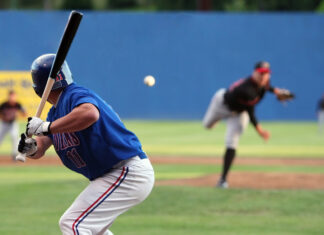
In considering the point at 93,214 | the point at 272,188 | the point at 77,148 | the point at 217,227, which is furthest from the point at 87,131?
the point at 272,188

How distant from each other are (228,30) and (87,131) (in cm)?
3102

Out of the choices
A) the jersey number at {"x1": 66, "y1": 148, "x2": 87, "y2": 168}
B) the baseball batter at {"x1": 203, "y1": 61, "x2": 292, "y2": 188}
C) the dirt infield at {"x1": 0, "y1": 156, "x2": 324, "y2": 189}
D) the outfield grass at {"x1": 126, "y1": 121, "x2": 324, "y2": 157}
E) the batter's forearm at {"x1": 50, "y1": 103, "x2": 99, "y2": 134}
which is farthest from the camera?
the outfield grass at {"x1": 126, "y1": 121, "x2": 324, "y2": 157}

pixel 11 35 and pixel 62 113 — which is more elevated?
pixel 62 113

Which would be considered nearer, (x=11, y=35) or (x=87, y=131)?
(x=87, y=131)

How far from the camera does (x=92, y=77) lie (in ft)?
114

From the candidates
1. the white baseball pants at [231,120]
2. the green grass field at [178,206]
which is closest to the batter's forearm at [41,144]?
the green grass field at [178,206]

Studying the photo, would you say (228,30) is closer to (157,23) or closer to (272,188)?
(157,23)

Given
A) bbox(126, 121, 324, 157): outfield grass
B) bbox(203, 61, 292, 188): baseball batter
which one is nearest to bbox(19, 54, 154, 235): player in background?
bbox(203, 61, 292, 188): baseball batter

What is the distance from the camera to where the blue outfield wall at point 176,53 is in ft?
115

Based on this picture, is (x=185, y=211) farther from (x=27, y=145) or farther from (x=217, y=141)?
(x=217, y=141)

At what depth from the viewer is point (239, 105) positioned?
11664mm

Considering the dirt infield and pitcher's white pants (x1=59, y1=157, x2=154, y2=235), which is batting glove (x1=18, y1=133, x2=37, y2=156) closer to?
pitcher's white pants (x1=59, y1=157, x2=154, y2=235)

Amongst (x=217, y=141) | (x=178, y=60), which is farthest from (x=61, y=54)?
(x=178, y=60)

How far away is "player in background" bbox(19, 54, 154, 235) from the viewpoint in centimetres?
502
